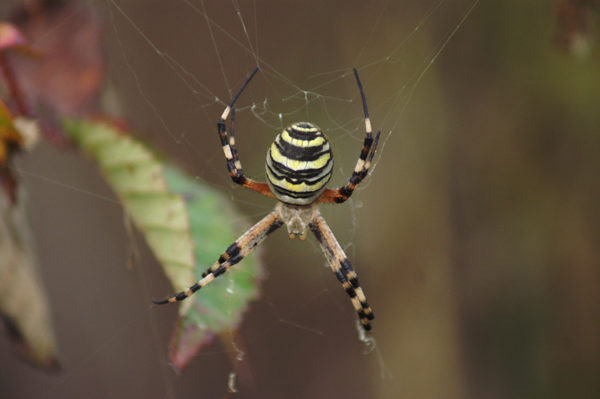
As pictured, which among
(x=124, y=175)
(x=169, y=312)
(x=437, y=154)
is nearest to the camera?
(x=124, y=175)

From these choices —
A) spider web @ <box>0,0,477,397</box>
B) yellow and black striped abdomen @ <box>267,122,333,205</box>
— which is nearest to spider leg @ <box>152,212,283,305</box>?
spider web @ <box>0,0,477,397</box>

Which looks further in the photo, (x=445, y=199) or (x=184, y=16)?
(x=445, y=199)

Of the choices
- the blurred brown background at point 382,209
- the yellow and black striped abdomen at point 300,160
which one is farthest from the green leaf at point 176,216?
the blurred brown background at point 382,209

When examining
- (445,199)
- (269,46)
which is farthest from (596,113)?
(269,46)

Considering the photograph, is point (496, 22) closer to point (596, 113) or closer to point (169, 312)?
point (596, 113)

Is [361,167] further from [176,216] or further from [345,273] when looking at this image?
[176,216]

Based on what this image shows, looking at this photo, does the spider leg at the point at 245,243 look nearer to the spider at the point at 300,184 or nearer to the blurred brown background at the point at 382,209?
the spider at the point at 300,184

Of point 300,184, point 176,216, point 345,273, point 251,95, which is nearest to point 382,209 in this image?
point 345,273
